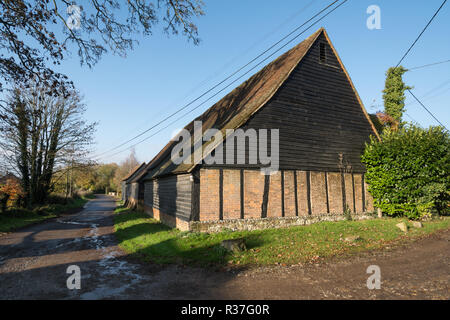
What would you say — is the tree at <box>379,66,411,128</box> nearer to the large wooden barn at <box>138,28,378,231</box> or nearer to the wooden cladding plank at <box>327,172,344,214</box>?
the large wooden barn at <box>138,28,378,231</box>

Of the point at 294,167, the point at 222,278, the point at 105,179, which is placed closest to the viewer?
the point at 222,278

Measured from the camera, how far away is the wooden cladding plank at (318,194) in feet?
42.5

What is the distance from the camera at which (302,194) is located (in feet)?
41.7

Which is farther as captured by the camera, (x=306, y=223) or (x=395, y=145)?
(x=395, y=145)

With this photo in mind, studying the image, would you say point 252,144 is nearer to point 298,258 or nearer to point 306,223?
point 306,223

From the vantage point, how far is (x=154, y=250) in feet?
28.7

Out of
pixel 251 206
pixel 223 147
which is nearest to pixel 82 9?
pixel 223 147

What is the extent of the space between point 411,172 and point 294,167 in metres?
6.24

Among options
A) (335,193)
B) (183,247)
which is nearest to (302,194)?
(335,193)

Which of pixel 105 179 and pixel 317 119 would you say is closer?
pixel 317 119

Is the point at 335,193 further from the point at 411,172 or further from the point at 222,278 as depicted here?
the point at 222,278

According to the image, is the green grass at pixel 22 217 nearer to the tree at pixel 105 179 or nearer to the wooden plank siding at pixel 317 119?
the wooden plank siding at pixel 317 119

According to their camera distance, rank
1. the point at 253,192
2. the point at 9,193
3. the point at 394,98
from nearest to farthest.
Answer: the point at 253,192, the point at 9,193, the point at 394,98
